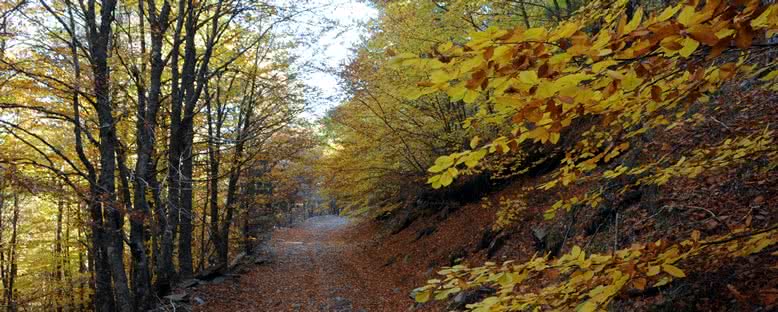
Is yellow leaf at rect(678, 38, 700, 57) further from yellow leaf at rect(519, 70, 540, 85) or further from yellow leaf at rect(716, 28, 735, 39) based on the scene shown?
yellow leaf at rect(519, 70, 540, 85)

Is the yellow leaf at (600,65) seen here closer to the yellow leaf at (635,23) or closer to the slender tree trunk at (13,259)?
the yellow leaf at (635,23)

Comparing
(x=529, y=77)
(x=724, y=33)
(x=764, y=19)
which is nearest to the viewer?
(x=724, y=33)

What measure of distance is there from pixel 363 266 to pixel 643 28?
49.0ft

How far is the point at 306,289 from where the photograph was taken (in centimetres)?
1225

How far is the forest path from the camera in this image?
1007 cm

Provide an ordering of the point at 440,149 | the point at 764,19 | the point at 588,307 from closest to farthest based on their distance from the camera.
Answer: the point at 764,19
the point at 588,307
the point at 440,149

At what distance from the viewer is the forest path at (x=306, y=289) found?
1007 centimetres

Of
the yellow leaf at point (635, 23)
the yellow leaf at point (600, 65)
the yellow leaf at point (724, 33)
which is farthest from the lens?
the yellow leaf at point (600, 65)

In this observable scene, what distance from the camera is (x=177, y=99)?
24.8 feet

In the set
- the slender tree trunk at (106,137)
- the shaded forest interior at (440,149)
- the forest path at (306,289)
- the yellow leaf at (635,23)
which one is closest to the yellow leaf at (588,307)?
the shaded forest interior at (440,149)

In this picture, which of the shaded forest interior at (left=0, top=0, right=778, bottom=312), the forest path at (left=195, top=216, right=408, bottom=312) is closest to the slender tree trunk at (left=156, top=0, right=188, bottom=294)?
the shaded forest interior at (left=0, top=0, right=778, bottom=312)

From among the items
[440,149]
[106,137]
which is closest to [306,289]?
[440,149]

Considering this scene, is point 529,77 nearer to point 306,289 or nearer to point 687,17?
point 687,17

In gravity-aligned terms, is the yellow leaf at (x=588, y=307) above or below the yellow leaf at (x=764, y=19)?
below
